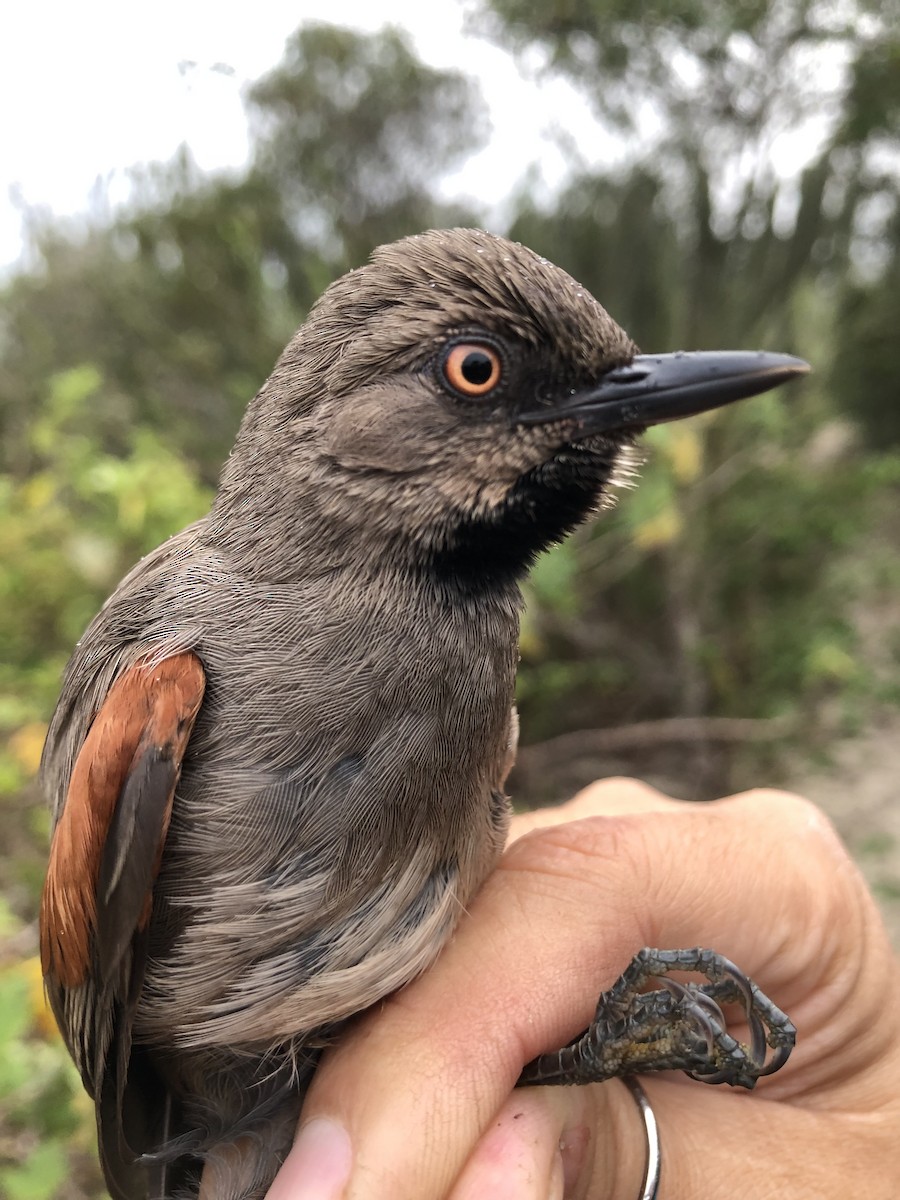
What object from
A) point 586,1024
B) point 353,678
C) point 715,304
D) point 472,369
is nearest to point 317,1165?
point 586,1024

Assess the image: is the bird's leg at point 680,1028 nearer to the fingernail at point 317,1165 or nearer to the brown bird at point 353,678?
the brown bird at point 353,678

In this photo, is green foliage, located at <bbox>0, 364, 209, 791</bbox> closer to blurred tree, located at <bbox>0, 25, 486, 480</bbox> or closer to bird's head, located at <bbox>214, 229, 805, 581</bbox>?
bird's head, located at <bbox>214, 229, 805, 581</bbox>

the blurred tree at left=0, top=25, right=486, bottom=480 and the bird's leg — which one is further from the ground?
the blurred tree at left=0, top=25, right=486, bottom=480

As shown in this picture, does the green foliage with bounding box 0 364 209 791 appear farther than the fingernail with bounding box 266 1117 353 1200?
Yes

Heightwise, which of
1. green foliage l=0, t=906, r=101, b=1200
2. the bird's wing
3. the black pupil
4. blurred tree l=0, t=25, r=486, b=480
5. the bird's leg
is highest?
blurred tree l=0, t=25, r=486, b=480

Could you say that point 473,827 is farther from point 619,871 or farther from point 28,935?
point 28,935

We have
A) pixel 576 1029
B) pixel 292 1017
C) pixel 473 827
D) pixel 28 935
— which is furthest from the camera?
pixel 28 935

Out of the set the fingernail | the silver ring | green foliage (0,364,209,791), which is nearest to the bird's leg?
the silver ring

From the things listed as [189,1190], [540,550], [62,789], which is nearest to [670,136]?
[540,550]
